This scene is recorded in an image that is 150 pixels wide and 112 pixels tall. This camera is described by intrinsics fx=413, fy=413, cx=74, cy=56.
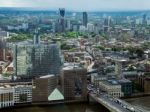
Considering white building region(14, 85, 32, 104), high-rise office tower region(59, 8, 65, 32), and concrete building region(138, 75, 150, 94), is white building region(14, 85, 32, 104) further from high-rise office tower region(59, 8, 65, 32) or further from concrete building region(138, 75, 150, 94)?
high-rise office tower region(59, 8, 65, 32)

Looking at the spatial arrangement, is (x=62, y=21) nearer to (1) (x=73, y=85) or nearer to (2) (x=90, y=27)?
(2) (x=90, y=27)

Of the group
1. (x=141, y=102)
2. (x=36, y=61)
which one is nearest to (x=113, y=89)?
(x=141, y=102)

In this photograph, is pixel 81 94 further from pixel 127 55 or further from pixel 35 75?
pixel 127 55

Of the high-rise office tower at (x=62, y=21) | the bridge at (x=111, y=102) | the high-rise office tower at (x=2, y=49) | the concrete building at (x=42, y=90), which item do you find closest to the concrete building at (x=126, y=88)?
the bridge at (x=111, y=102)

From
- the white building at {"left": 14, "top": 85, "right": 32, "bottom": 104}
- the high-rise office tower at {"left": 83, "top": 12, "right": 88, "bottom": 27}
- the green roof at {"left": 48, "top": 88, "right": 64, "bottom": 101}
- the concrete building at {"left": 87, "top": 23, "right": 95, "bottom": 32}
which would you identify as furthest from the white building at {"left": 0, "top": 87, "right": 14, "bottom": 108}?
the high-rise office tower at {"left": 83, "top": 12, "right": 88, "bottom": 27}

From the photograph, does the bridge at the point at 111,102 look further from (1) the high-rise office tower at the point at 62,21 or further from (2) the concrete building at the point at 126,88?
(1) the high-rise office tower at the point at 62,21

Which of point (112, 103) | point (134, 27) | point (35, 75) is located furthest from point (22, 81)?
point (134, 27)
